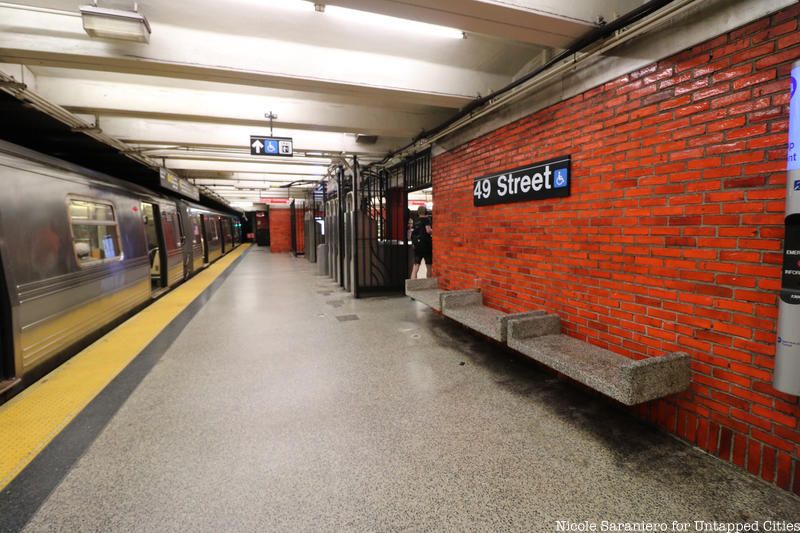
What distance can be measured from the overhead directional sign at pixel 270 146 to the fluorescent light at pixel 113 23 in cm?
269

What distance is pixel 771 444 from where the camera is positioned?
2006mm

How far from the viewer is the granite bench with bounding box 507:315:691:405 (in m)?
2.19

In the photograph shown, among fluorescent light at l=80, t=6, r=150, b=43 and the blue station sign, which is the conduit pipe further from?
fluorescent light at l=80, t=6, r=150, b=43

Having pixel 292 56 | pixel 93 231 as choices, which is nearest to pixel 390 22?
pixel 292 56

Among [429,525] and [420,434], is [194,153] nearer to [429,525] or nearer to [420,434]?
[420,434]

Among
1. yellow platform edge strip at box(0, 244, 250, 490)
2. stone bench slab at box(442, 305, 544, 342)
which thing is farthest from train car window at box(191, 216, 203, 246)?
stone bench slab at box(442, 305, 544, 342)

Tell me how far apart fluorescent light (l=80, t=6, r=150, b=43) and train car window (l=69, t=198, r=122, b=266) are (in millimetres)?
2298

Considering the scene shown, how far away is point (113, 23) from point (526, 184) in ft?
12.2

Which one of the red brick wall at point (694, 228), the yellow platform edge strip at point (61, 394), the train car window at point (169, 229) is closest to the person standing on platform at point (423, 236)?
the red brick wall at point (694, 228)

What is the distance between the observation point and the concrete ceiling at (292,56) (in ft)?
9.30

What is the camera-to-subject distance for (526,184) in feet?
12.4

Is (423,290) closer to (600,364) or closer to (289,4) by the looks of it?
(600,364)

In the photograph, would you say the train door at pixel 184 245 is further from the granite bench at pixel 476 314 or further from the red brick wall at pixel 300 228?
the red brick wall at pixel 300 228

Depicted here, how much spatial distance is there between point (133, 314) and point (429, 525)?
6263 mm
